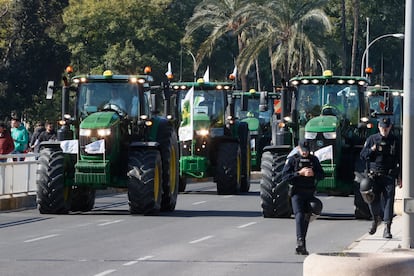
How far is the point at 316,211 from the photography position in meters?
18.5

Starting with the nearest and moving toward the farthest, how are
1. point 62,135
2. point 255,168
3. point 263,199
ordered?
1. point 263,199
2. point 62,135
3. point 255,168

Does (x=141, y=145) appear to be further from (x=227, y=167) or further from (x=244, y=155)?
(x=244, y=155)

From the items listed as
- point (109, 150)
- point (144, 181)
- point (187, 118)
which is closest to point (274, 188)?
point (144, 181)

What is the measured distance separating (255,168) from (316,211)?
80.9 ft

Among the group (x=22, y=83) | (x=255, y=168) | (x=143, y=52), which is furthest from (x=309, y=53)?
(x=143, y=52)

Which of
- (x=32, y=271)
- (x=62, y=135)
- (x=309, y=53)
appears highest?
(x=309, y=53)

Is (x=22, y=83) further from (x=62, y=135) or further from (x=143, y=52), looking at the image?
(x=62, y=135)

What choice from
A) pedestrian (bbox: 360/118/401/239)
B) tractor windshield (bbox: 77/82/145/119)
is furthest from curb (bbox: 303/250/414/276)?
tractor windshield (bbox: 77/82/145/119)

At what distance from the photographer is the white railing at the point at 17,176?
28594 mm

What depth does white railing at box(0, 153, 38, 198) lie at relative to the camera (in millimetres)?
28594

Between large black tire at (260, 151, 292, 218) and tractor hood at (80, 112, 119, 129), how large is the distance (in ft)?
10.5

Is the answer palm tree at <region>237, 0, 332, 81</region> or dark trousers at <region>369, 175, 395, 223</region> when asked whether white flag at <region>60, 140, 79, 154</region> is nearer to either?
dark trousers at <region>369, 175, 395, 223</region>

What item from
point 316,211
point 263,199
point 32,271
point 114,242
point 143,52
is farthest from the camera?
point 143,52

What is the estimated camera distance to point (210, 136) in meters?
33.9
